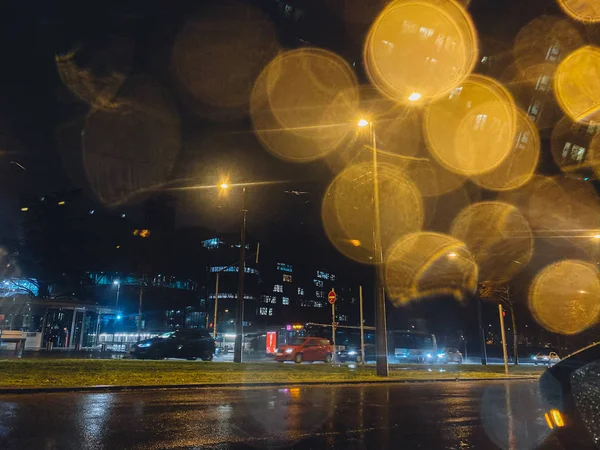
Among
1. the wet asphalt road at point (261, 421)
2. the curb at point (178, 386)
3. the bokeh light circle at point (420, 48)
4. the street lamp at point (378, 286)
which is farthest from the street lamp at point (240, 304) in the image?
the wet asphalt road at point (261, 421)

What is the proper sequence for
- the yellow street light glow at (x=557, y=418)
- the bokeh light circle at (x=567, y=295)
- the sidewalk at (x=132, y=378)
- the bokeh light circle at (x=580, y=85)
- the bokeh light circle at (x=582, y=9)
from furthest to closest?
the bokeh light circle at (x=567, y=295), the bokeh light circle at (x=580, y=85), the bokeh light circle at (x=582, y=9), the sidewalk at (x=132, y=378), the yellow street light glow at (x=557, y=418)

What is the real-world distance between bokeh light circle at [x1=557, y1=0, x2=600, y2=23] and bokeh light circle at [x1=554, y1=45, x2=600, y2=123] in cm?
236

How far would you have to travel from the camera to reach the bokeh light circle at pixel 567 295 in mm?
25875

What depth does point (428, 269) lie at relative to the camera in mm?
49000

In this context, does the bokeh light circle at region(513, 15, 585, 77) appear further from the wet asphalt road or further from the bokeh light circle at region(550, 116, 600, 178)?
the wet asphalt road

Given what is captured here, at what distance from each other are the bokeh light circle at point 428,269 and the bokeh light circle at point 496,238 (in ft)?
3.17

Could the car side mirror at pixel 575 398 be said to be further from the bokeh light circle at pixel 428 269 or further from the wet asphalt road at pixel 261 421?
the bokeh light circle at pixel 428 269

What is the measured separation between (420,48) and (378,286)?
11.6 meters

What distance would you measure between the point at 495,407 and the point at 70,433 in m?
8.74

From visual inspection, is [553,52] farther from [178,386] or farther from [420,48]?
[178,386]

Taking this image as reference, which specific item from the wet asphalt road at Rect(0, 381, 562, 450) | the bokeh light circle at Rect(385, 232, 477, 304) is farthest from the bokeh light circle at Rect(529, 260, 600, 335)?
the wet asphalt road at Rect(0, 381, 562, 450)

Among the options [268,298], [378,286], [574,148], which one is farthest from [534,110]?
[268,298]

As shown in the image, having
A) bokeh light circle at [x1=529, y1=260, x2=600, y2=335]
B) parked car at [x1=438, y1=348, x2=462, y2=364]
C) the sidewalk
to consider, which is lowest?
parked car at [x1=438, y1=348, x2=462, y2=364]

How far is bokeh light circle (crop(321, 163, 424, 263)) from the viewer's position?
79.0ft
